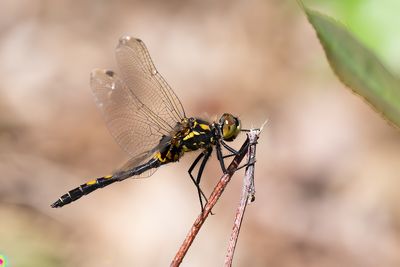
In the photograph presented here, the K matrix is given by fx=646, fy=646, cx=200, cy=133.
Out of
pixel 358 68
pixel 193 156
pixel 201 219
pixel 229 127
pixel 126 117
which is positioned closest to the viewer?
pixel 358 68

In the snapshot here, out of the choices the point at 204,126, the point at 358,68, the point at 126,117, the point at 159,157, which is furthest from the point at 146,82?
the point at 358,68

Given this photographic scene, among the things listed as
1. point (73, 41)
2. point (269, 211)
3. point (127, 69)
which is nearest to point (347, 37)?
point (127, 69)

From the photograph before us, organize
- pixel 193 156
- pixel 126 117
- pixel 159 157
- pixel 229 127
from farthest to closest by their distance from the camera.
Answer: pixel 193 156 → pixel 126 117 → pixel 159 157 → pixel 229 127

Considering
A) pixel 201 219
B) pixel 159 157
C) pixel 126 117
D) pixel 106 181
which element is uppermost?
pixel 126 117

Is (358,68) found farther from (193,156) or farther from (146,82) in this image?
(193,156)

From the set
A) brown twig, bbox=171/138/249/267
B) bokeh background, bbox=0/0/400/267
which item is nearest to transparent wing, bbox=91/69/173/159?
bokeh background, bbox=0/0/400/267

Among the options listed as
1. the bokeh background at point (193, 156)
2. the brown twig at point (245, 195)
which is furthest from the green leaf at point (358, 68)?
the bokeh background at point (193, 156)

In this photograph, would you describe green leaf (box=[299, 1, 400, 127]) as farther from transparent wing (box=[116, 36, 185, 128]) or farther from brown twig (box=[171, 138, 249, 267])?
transparent wing (box=[116, 36, 185, 128])

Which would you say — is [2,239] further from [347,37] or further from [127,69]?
[347,37]
